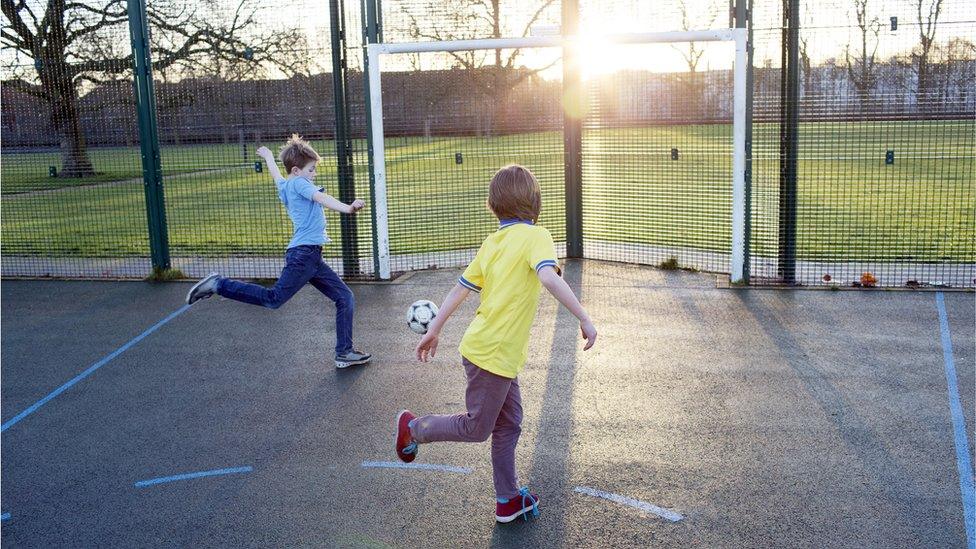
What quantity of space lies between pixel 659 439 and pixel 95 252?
9.49 m

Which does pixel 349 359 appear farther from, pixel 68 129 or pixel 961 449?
pixel 68 129

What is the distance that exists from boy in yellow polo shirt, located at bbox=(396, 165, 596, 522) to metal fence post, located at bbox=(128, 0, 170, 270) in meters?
7.44

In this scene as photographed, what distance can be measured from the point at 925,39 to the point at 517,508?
706 cm

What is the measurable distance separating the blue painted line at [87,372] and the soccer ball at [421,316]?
9.28 ft

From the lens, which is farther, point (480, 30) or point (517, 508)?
point (480, 30)

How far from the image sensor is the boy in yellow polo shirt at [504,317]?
4.32 meters

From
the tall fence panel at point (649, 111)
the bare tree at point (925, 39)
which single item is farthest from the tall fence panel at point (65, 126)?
the bare tree at point (925, 39)

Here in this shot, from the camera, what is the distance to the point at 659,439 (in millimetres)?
5609

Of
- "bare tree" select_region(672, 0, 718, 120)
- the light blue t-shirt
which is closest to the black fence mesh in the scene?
"bare tree" select_region(672, 0, 718, 120)

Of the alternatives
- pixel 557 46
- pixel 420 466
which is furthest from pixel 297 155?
pixel 557 46

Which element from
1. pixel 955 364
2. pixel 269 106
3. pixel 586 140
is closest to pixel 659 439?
pixel 955 364

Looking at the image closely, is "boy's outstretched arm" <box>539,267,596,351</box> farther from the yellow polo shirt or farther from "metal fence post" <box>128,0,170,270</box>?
"metal fence post" <box>128,0,170,270</box>

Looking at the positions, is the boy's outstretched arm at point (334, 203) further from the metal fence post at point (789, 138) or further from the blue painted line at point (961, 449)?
the metal fence post at point (789, 138)

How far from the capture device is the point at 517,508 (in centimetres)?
457
